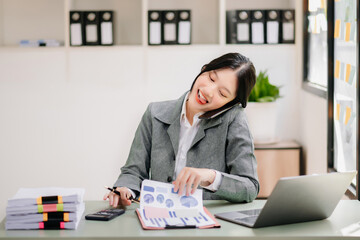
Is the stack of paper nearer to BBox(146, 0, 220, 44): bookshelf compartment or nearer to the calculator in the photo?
the calculator


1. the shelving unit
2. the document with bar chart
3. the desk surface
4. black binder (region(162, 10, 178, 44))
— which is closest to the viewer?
the desk surface

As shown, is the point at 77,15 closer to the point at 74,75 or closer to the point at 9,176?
the point at 74,75

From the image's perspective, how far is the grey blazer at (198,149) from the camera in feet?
7.81

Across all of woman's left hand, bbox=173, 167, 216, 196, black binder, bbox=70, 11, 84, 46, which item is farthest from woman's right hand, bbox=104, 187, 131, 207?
black binder, bbox=70, 11, 84, 46

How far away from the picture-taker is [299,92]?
4.95 meters

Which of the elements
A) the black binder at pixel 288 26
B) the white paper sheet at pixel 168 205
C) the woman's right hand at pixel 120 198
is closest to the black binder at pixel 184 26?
the black binder at pixel 288 26

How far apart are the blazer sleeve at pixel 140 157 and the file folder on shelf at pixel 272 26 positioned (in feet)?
8.01

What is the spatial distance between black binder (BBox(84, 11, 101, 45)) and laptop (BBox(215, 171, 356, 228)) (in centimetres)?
310

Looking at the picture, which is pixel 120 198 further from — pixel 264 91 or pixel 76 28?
pixel 76 28

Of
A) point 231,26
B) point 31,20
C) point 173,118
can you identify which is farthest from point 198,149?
point 31,20

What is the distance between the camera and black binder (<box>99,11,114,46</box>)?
4.86 m

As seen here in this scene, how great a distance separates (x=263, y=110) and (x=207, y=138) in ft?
7.11

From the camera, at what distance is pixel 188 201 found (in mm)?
2059

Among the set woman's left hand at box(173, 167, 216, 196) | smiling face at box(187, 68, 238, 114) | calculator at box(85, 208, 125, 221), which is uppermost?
smiling face at box(187, 68, 238, 114)
